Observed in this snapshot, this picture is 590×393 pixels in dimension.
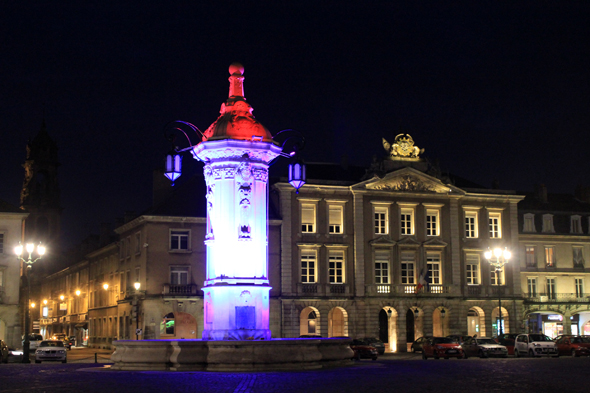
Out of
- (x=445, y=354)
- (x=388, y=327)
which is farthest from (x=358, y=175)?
(x=445, y=354)

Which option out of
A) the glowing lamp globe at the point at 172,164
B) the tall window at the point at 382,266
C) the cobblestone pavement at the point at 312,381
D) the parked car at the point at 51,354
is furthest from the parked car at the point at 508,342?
the glowing lamp globe at the point at 172,164

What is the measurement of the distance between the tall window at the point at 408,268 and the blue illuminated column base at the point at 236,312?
39.3 m

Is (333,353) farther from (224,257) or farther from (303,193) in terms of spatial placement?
(303,193)

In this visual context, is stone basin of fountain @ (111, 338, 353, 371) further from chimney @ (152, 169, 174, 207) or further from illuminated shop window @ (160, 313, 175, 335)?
chimney @ (152, 169, 174, 207)

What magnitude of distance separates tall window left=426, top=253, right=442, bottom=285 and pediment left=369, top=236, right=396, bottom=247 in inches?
140

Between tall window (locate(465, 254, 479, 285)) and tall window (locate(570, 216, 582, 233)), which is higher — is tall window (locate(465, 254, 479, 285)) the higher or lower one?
the lower one

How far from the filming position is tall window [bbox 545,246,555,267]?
71.8 metres

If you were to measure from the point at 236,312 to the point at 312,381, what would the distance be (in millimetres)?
5800

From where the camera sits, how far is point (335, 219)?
210 feet

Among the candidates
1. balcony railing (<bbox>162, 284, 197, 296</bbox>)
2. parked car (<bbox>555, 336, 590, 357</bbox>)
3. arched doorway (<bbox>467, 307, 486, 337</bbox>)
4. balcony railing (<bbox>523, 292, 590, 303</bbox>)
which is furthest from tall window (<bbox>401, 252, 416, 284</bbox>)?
parked car (<bbox>555, 336, 590, 357</bbox>)

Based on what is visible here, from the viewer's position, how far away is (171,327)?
197 feet

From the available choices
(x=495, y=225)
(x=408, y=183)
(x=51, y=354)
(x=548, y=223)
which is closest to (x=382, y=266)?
(x=408, y=183)

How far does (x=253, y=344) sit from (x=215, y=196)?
211 inches

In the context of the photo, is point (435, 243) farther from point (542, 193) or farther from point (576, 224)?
point (576, 224)
